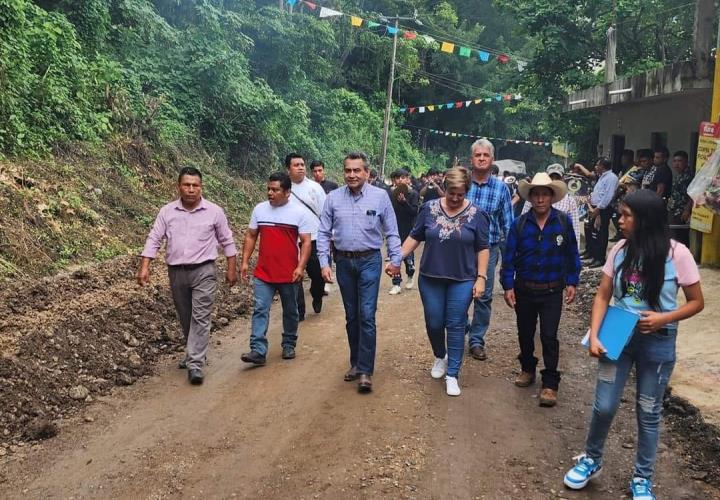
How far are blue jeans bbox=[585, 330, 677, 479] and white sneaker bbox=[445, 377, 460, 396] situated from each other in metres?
1.68

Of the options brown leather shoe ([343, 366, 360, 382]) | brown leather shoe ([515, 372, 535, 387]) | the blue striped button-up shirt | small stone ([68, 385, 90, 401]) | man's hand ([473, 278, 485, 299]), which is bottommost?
small stone ([68, 385, 90, 401])

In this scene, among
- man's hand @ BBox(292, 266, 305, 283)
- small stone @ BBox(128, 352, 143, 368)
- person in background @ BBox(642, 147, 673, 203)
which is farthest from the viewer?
person in background @ BBox(642, 147, 673, 203)

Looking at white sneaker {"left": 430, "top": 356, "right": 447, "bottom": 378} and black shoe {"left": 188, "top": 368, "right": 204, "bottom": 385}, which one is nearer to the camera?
black shoe {"left": 188, "top": 368, "right": 204, "bottom": 385}

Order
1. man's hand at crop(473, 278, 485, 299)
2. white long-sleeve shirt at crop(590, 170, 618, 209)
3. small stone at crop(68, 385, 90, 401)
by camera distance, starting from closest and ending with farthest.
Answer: small stone at crop(68, 385, 90, 401) < man's hand at crop(473, 278, 485, 299) < white long-sleeve shirt at crop(590, 170, 618, 209)

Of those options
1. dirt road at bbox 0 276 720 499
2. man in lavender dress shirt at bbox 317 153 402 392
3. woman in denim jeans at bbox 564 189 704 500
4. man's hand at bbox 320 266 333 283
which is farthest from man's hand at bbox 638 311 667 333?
man's hand at bbox 320 266 333 283

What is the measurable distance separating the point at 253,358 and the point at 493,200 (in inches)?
105

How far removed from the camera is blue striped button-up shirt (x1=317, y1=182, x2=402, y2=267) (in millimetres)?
5582

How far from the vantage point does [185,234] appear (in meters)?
5.87

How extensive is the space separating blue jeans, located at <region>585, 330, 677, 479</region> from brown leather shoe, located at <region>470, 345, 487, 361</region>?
2.59 m

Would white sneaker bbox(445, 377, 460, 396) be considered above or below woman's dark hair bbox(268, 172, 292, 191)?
below

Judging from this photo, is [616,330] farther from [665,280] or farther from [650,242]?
[650,242]

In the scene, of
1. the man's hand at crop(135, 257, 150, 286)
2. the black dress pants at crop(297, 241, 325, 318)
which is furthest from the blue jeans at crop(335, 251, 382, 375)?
the black dress pants at crop(297, 241, 325, 318)

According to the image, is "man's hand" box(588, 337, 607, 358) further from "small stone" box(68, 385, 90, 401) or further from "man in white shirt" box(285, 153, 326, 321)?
"man in white shirt" box(285, 153, 326, 321)

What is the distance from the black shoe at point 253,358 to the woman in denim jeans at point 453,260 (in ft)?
5.33
